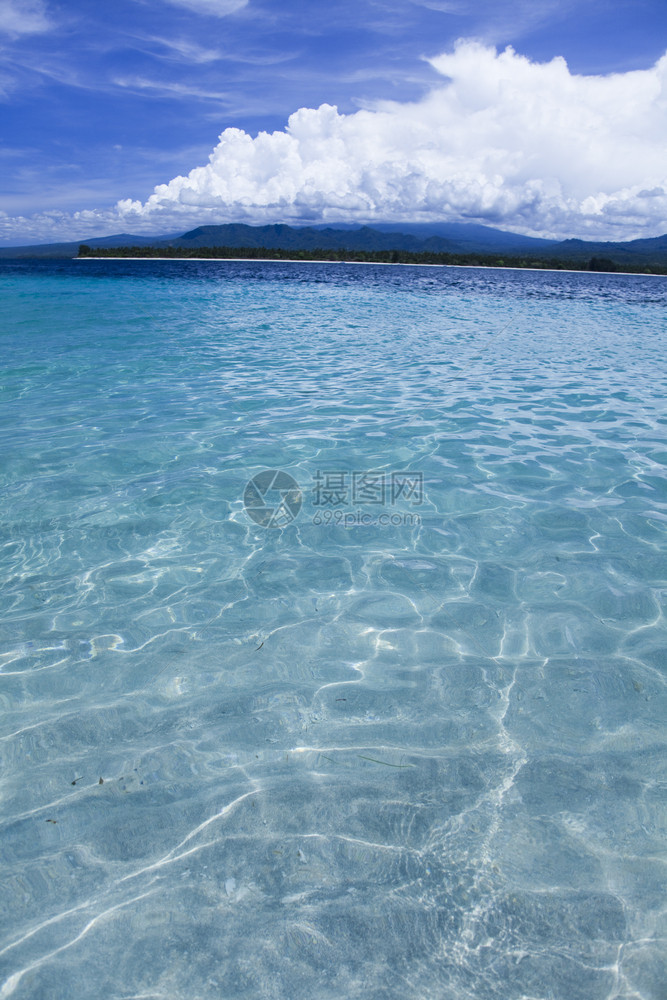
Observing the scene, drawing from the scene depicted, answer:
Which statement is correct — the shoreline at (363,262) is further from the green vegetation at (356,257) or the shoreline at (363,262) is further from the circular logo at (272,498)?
the circular logo at (272,498)

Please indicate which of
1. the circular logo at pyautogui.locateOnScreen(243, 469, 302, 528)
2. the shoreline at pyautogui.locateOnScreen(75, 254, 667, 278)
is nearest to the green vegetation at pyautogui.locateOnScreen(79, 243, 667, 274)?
the shoreline at pyautogui.locateOnScreen(75, 254, 667, 278)

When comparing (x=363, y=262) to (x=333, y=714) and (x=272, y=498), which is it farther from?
(x=333, y=714)

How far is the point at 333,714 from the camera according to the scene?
3758mm

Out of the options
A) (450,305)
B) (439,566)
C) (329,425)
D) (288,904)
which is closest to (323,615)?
(439,566)

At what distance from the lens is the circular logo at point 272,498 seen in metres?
6.73

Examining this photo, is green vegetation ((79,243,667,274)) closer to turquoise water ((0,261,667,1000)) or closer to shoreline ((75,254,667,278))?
shoreline ((75,254,667,278))

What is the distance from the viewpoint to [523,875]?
2.70m

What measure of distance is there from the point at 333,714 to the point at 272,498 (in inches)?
154

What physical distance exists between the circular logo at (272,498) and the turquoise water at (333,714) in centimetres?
6

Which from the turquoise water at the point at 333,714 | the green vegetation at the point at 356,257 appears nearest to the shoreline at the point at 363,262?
the green vegetation at the point at 356,257

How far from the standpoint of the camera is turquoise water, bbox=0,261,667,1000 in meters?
2.43

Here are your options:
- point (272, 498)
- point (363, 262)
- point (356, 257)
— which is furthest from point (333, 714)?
point (356, 257)

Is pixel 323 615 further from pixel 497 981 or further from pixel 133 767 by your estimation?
pixel 497 981

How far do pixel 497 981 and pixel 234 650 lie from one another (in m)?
2.72
